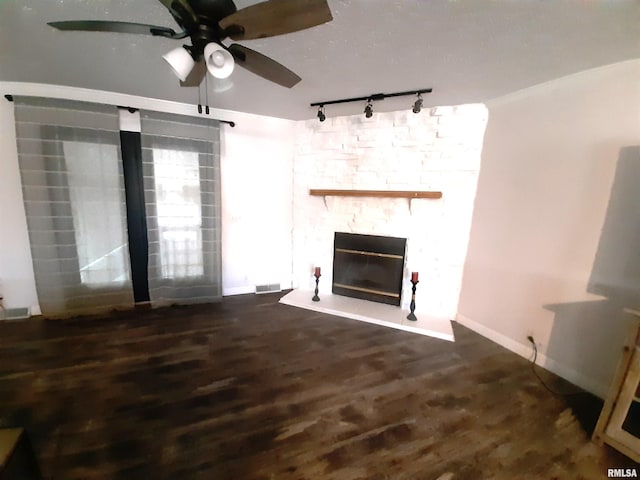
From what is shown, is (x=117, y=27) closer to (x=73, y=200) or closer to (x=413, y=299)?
(x=73, y=200)

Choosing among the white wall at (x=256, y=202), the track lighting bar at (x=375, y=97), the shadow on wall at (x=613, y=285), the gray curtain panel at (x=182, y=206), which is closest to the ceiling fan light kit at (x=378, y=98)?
the track lighting bar at (x=375, y=97)

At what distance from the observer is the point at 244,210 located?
3.35 m

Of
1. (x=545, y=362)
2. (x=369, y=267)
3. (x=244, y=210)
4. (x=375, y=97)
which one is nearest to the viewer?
(x=545, y=362)

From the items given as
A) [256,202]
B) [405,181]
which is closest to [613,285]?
[405,181]

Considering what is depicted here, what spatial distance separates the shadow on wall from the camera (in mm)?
1660

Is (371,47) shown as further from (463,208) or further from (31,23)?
(31,23)

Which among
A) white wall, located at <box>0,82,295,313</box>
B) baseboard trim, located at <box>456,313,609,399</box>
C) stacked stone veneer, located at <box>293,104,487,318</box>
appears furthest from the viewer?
stacked stone veneer, located at <box>293,104,487,318</box>

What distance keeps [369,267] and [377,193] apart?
95 centimetres

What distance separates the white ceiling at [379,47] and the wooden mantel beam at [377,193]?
0.92 metres

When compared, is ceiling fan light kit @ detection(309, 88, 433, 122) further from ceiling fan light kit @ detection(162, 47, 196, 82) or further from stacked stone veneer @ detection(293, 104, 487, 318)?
ceiling fan light kit @ detection(162, 47, 196, 82)

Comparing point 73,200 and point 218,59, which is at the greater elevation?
point 218,59

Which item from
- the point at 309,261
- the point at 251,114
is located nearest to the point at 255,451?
the point at 309,261

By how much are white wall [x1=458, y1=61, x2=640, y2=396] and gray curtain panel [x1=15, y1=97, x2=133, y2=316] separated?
3890 millimetres

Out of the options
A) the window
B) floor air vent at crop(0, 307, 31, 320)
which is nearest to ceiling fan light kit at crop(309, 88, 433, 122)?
the window
